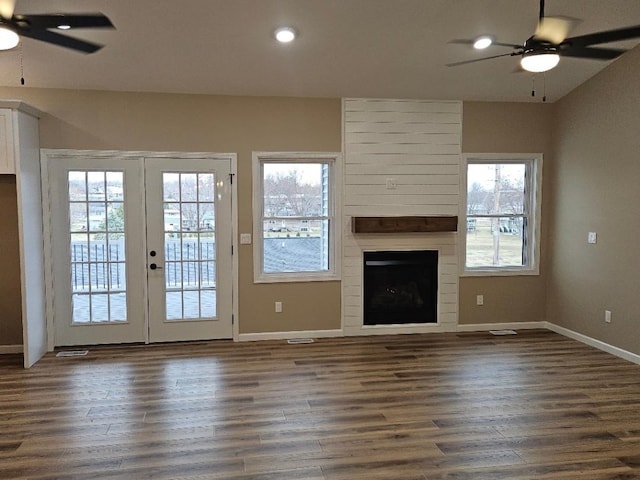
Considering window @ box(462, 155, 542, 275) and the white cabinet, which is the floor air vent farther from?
window @ box(462, 155, 542, 275)

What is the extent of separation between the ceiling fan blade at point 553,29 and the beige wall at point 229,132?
2.81m

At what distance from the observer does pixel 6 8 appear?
287 cm

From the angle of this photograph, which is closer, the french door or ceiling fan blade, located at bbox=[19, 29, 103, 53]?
ceiling fan blade, located at bbox=[19, 29, 103, 53]

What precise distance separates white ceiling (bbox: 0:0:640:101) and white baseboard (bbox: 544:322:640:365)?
9.08 ft

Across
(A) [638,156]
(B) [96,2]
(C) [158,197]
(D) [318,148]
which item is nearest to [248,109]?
(D) [318,148]

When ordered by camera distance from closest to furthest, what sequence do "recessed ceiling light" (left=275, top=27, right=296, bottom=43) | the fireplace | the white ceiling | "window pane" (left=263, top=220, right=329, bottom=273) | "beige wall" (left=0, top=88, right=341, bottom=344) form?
the white ceiling, "recessed ceiling light" (left=275, top=27, right=296, bottom=43), "beige wall" (left=0, top=88, right=341, bottom=344), "window pane" (left=263, top=220, right=329, bottom=273), the fireplace

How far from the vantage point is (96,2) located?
3863mm

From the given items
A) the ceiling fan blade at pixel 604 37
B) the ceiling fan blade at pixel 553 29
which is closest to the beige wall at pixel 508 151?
the ceiling fan blade at pixel 604 37

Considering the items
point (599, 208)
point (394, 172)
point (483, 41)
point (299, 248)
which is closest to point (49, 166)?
point (299, 248)

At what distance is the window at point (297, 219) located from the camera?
5789 mm

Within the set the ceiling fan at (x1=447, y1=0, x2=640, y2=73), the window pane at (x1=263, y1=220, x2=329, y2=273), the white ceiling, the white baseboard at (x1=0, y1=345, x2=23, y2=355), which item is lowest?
the white baseboard at (x1=0, y1=345, x2=23, y2=355)

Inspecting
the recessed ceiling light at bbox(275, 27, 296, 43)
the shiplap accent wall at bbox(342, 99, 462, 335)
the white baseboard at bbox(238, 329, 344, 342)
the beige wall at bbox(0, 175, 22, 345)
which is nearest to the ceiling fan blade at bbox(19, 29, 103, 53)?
the recessed ceiling light at bbox(275, 27, 296, 43)

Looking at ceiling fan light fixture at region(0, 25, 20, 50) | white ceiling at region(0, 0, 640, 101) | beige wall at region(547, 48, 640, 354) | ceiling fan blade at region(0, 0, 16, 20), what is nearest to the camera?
ceiling fan blade at region(0, 0, 16, 20)

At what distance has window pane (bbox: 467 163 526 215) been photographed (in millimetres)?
6184
